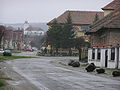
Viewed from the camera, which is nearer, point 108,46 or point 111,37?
point 108,46

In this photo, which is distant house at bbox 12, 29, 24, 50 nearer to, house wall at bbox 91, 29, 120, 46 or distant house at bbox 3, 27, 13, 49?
distant house at bbox 3, 27, 13, 49

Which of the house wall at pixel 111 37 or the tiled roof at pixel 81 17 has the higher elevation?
the tiled roof at pixel 81 17

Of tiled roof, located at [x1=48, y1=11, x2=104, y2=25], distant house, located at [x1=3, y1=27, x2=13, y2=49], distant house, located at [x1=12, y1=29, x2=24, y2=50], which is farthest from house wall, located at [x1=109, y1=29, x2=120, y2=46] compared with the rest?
distant house, located at [x1=12, y1=29, x2=24, y2=50]

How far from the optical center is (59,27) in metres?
102

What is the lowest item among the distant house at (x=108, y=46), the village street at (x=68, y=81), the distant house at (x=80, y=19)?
the village street at (x=68, y=81)

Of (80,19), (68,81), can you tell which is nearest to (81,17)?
(80,19)

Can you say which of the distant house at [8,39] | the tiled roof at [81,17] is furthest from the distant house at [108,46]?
the distant house at [8,39]

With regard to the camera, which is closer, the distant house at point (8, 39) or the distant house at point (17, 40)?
the distant house at point (8, 39)

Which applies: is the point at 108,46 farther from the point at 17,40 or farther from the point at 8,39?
the point at 17,40

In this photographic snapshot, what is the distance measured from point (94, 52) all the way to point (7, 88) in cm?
3493

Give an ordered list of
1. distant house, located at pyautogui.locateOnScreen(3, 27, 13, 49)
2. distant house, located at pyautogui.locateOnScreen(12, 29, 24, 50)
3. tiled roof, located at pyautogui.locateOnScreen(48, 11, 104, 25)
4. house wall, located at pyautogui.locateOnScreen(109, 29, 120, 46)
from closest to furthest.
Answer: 1. house wall, located at pyautogui.locateOnScreen(109, 29, 120, 46)
2. tiled roof, located at pyautogui.locateOnScreen(48, 11, 104, 25)
3. distant house, located at pyautogui.locateOnScreen(3, 27, 13, 49)
4. distant house, located at pyautogui.locateOnScreen(12, 29, 24, 50)

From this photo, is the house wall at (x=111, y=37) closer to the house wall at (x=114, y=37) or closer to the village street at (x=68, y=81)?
the house wall at (x=114, y=37)

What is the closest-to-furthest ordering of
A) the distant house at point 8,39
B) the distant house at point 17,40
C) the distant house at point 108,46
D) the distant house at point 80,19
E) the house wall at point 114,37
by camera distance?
1. the distant house at point 108,46
2. the house wall at point 114,37
3. the distant house at point 80,19
4. the distant house at point 8,39
5. the distant house at point 17,40

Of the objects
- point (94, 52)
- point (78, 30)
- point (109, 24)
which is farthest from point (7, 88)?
point (78, 30)
